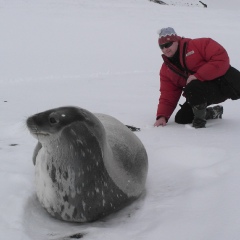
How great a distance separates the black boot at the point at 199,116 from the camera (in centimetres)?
366

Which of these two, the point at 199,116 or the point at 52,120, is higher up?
the point at 52,120

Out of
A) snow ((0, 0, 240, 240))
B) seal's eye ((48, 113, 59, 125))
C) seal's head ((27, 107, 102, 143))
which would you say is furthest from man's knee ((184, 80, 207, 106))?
seal's eye ((48, 113, 59, 125))

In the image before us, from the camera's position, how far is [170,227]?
1728mm

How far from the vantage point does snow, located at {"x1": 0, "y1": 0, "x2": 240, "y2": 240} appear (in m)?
1.80

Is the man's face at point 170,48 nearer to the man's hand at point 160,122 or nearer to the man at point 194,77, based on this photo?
the man at point 194,77

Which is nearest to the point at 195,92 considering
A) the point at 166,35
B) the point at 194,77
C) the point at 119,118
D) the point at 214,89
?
the point at 194,77

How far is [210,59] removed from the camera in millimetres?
3516

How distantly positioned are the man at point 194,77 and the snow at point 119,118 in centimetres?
21

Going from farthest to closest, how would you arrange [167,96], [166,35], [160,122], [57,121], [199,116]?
[167,96]
[160,122]
[199,116]
[166,35]
[57,121]

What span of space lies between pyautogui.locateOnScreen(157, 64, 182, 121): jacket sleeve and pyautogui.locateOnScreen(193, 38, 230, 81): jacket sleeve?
441 mm

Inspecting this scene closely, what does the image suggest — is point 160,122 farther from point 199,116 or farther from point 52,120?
point 52,120

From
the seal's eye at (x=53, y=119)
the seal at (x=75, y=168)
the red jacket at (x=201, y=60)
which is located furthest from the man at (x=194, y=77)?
the seal's eye at (x=53, y=119)

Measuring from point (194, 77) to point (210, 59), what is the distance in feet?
0.68

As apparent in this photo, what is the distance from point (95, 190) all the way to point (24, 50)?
6541 millimetres
